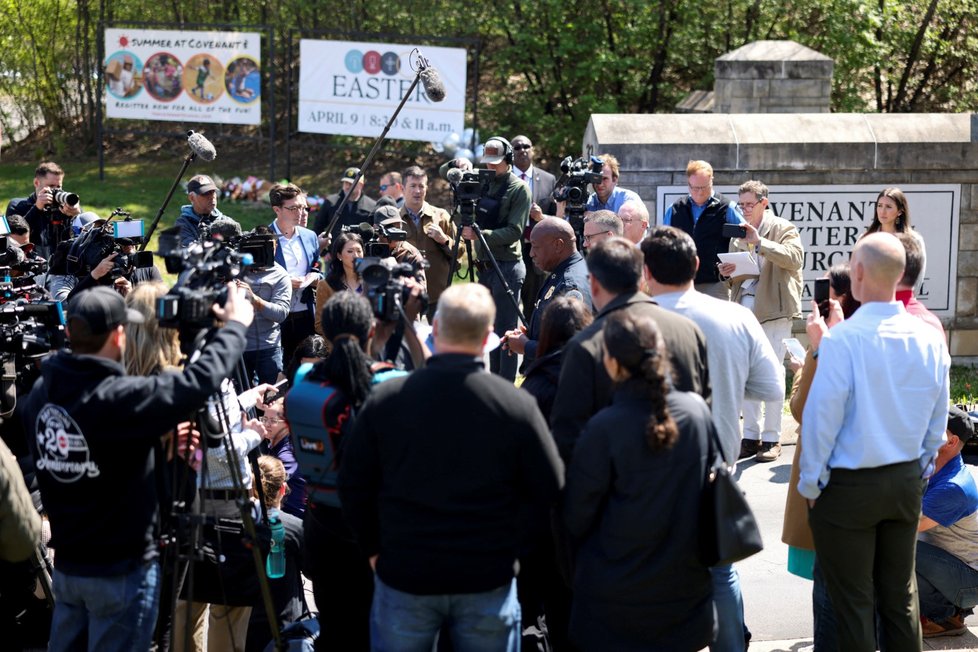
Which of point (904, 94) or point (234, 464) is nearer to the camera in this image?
point (234, 464)

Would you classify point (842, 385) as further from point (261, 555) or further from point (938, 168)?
point (938, 168)

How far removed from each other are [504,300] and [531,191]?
53.4 inches

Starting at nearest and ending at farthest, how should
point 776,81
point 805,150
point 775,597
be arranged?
point 775,597, point 805,150, point 776,81

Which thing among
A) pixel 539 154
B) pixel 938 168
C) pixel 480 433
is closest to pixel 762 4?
pixel 539 154

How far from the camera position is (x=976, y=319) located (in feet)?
32.9

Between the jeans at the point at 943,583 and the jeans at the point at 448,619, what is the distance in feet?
8.00

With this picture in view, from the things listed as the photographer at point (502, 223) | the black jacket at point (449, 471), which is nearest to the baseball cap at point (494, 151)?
the photographer at point (502, 223)

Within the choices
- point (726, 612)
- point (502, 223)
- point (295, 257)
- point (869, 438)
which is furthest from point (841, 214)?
point (726, 612)

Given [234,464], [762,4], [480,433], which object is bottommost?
[234,464]

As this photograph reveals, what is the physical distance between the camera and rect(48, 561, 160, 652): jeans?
3758 millimetres

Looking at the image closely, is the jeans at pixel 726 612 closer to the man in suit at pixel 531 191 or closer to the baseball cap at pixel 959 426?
the baseball cap at pixel 959 426

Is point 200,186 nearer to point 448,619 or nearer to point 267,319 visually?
point 267,319

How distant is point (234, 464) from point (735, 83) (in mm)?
8844

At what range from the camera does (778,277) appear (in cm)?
796
